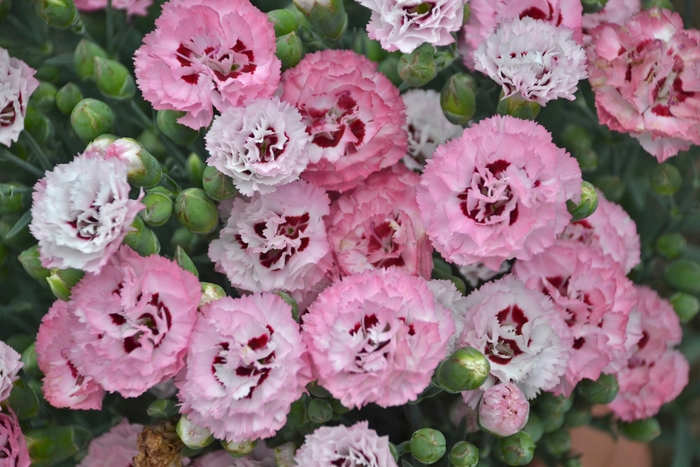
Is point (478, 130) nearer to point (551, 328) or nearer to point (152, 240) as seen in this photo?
point (551, 328)

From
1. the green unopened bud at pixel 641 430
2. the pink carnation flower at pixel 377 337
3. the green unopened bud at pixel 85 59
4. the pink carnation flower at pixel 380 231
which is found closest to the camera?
the pink carnation flower at pixel 377 337

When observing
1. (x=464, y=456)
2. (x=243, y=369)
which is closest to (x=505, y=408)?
(x=464, y=456)

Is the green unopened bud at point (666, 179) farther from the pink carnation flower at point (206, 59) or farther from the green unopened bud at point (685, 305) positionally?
the pink carnation flower at point (206, 59)

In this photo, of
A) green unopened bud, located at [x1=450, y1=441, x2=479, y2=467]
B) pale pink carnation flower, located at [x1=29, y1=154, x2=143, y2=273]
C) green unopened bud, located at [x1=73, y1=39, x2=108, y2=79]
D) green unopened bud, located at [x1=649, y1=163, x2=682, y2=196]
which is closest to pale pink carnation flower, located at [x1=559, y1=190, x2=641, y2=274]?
green unopened bud, located at [x1=649, y1=163, x2=682, y2=196]

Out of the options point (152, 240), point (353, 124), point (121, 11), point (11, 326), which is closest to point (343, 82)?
point (353, 124)

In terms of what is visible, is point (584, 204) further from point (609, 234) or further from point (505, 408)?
point (505, 408)

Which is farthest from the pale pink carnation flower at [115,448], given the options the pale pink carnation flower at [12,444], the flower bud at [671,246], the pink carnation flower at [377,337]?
the flower bud at [671,246]
